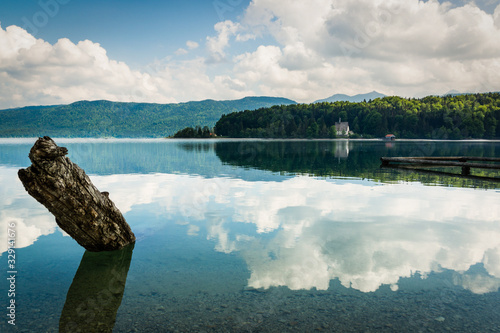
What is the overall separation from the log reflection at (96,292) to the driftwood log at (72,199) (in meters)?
0.54

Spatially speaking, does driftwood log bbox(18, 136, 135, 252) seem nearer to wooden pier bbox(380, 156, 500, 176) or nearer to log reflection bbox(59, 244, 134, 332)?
log reflection bbox(59, 244, 134, 332)

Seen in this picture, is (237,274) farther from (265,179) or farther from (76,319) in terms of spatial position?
(265,179)

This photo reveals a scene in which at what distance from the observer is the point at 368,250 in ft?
31.5

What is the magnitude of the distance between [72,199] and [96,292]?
8.01 ft

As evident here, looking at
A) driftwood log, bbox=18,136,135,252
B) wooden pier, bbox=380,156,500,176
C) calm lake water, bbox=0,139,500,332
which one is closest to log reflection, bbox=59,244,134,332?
calm lake water, bbox=0,139,500,332

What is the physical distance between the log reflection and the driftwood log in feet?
1.78

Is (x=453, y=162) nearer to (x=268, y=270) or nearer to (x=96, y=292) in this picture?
(x=268, y=270)

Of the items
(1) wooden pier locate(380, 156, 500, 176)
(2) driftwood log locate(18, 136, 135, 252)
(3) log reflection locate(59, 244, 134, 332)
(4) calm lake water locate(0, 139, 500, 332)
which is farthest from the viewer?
(1) wooden pier locate(380, 156, 500, 176)

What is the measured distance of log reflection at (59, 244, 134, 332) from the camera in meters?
5.92

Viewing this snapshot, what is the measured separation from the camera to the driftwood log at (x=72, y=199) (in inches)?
295

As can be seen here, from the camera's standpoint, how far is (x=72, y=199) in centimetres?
820

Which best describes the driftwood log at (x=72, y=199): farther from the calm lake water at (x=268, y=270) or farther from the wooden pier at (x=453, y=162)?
the wooden pier at (x=453, y=162)

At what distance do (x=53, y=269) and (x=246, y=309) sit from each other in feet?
17.7

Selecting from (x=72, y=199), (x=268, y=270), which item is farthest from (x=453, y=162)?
(x=72, y=199)
